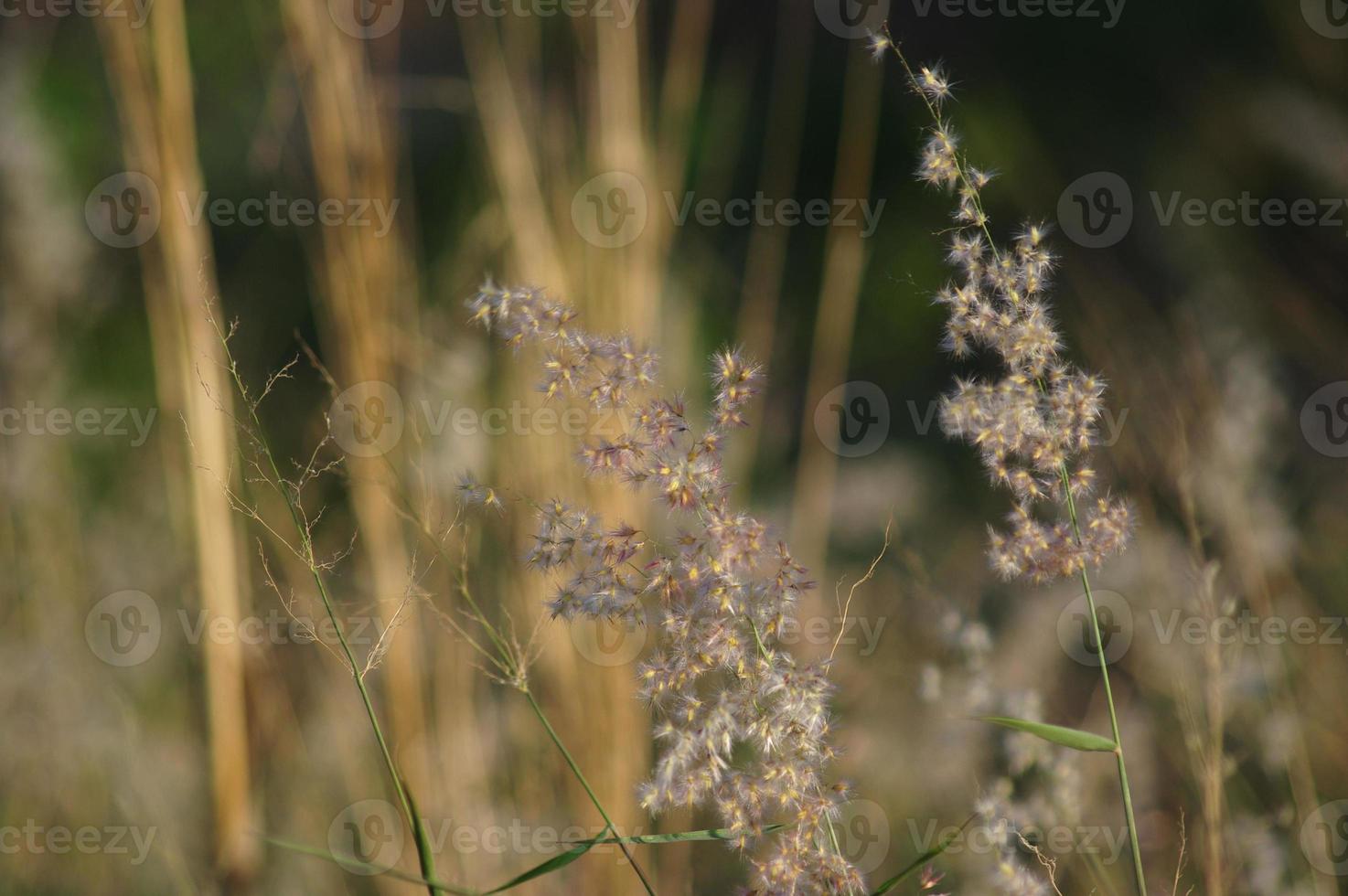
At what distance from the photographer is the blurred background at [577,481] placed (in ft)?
4.93

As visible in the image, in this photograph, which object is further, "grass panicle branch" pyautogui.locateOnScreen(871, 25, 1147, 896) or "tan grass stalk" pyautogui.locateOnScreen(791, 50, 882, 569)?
"tan grass stalk" pyautogui.locateOnScreen(791, 50, 882, 569)

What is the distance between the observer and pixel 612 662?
158 cm

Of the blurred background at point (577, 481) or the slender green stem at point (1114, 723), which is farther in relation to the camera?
the blurred background at point (577, 481)

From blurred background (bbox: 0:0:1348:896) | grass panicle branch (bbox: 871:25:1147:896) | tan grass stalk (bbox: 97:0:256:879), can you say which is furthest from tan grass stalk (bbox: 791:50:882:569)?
grass panicle branch (bbox: 871:25:1147:896)

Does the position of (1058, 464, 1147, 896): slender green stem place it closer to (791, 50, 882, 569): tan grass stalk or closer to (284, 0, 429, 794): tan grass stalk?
(284, 0, 429, 794): tan grass stalk

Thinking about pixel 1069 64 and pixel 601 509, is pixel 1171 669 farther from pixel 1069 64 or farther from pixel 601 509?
pixel 1069 64

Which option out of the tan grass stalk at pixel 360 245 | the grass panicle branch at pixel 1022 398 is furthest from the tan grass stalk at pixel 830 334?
the grass panicle branch at pixel 1022 398

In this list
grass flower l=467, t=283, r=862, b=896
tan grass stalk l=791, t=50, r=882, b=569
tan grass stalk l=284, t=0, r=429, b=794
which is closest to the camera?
grass flower l=467, t=283, r=862, b=896

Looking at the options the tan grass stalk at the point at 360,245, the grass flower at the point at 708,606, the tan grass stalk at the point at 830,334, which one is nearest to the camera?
the grass flower at the point at 708,606

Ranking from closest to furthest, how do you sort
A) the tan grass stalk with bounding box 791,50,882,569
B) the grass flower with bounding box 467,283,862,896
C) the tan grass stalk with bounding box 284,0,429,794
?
the grass flower with bounding box 467,283,862,896, the tan grass stalk with bounding box 284,0,429,794, the tan grass stalk with bounding box 791,50,882,569

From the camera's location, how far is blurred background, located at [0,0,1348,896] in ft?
4.93

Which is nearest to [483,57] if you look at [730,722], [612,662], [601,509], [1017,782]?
[601,509]

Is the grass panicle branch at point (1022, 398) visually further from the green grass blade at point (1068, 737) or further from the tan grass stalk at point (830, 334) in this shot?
the tan grass stalk at point (830, 334)

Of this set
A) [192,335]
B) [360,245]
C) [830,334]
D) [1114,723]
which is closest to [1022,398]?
[1114,723]
